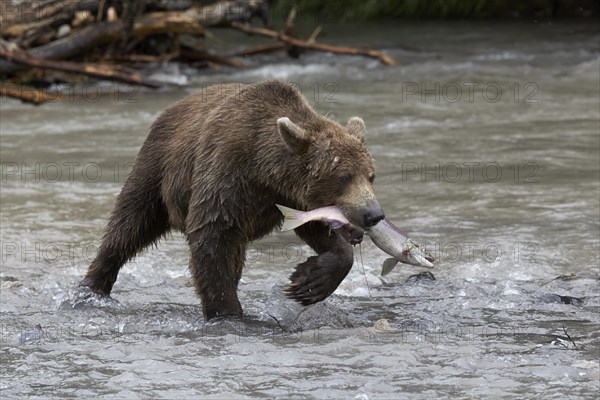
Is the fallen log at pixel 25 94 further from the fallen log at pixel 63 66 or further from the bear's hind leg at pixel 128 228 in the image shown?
the bear's hind leg at pixel 128 228

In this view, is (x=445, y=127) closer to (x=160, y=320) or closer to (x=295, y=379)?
(x=160, y=320)

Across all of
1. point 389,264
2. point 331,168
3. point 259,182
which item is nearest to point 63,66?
point 259,182

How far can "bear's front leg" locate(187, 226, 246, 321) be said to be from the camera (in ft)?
20.6

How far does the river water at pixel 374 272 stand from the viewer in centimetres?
546

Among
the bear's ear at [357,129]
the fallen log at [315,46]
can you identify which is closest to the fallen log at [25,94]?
the fallen log at [315,46]

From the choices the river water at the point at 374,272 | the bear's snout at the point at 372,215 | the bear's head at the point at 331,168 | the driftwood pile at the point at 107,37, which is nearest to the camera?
the river water at the point at 374,272

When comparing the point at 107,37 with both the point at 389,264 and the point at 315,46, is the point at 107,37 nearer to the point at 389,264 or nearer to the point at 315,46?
the point at 315,46

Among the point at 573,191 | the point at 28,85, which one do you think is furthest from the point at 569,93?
the point at 28,85

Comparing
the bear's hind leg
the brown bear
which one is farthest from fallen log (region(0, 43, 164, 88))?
the brown bear

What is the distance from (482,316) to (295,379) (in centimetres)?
167

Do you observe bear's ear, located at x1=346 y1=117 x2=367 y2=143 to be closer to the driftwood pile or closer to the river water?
the river water

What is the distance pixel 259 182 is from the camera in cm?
627

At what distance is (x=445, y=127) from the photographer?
1252 cm

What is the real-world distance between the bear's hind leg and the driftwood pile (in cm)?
708
